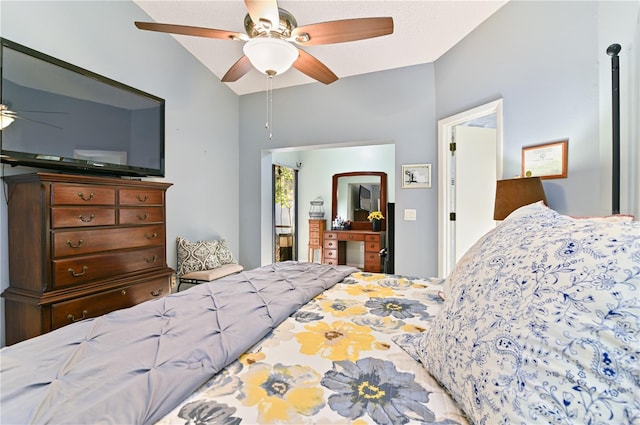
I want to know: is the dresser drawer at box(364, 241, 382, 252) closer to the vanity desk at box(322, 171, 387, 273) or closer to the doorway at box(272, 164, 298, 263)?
the vanity desk at box(322, 171, 387, 273)

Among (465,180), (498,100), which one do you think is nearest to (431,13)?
(498,100)

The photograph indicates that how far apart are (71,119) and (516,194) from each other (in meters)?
3.11

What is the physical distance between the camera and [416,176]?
10.5 feet

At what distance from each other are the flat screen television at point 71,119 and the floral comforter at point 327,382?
2.10 metres

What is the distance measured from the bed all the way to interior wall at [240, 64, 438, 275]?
2.28m

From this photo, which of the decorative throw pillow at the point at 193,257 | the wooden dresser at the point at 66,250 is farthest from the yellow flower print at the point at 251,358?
the decorative throw pillow at the point at 193,257

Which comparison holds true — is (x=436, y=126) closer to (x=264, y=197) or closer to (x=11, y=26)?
(x=264, y=197)

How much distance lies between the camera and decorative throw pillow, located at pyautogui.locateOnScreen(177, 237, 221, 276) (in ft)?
10.0

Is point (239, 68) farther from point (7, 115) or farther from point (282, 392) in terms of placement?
point (282, 392)

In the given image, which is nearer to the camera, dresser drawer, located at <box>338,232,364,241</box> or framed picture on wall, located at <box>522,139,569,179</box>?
framed picture on wall, located at <box>522,139,569,179</box>

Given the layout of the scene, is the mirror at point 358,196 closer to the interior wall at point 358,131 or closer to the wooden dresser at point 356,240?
the wooden dresser at point 356,240

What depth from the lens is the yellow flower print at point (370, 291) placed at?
147 centimetres

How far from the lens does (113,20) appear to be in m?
2.50

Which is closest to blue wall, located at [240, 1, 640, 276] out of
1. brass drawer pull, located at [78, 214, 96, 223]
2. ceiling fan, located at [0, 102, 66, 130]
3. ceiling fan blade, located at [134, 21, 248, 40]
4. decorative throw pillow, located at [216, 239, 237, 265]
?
decorative throw pillow, located at [216, 239, 237, 265]
